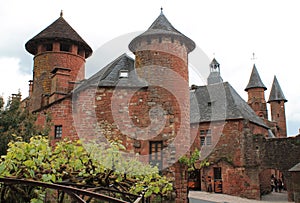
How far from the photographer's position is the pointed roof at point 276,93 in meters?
38.3

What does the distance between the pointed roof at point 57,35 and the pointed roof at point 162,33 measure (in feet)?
23.9

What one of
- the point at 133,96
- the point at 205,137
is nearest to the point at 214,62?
the point at 205,137

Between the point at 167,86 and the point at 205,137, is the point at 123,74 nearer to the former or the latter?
the point at 167,86

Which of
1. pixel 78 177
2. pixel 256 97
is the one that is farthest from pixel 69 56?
pixel 256 97

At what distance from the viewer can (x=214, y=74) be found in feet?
144

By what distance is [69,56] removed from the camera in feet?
71.2

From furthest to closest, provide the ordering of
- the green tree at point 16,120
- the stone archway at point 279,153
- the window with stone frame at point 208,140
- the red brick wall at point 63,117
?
1. the window with stone frame at point 208,140
2. the stone archway at point 279,153
3. the red brick wall at point 63,117
4. the green tree at point 16,120

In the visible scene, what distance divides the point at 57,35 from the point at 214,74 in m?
27.2

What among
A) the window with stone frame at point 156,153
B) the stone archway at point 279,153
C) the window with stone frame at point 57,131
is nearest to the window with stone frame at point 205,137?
the stone archway at point 279,153

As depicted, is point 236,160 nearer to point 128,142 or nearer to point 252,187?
point 252,187

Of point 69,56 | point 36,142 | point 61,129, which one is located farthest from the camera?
point 69,56

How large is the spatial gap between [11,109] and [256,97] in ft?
89.2

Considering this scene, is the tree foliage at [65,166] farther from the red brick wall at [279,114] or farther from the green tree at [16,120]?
the red brick wall at [279,114]

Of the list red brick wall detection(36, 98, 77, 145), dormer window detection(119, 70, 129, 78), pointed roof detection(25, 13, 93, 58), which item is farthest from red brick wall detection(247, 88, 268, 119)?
red brick wall detection(36, 98, 77, 145)
